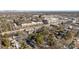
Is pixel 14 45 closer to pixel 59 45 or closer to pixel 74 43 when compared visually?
pixel 59 45

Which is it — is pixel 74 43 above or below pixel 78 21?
below

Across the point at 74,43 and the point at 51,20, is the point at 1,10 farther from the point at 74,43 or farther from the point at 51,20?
the point at 74,43
